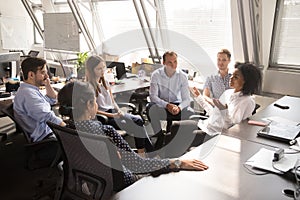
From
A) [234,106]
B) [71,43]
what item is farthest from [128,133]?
[71,43]

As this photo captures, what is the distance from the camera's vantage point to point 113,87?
3.88m

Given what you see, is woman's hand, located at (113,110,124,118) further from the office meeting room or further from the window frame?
the window frame

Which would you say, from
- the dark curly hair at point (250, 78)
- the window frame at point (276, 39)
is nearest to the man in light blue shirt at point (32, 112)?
the dark curly hair at point (250, 78)

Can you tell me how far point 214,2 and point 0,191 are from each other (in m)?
3.59

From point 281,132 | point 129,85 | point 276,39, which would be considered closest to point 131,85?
point 129,85

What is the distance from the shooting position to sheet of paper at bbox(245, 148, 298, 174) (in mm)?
1552

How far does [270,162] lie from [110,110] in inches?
78.9

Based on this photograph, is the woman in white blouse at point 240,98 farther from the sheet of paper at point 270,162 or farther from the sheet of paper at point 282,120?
the sheet of paper at point 270,162

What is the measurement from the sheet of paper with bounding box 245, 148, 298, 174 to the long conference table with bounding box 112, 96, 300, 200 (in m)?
0.04

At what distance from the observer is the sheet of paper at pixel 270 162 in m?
1.55

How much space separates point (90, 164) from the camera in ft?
5.07

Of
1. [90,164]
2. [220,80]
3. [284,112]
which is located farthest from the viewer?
[220,80]

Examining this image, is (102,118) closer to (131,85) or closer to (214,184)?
(131,85)

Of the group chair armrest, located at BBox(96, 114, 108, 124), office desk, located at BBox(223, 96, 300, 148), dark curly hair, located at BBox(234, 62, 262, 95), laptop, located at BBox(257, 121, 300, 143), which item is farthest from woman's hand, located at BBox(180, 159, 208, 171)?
chair armrest, located at BBox(96, 114, 108, 124)
